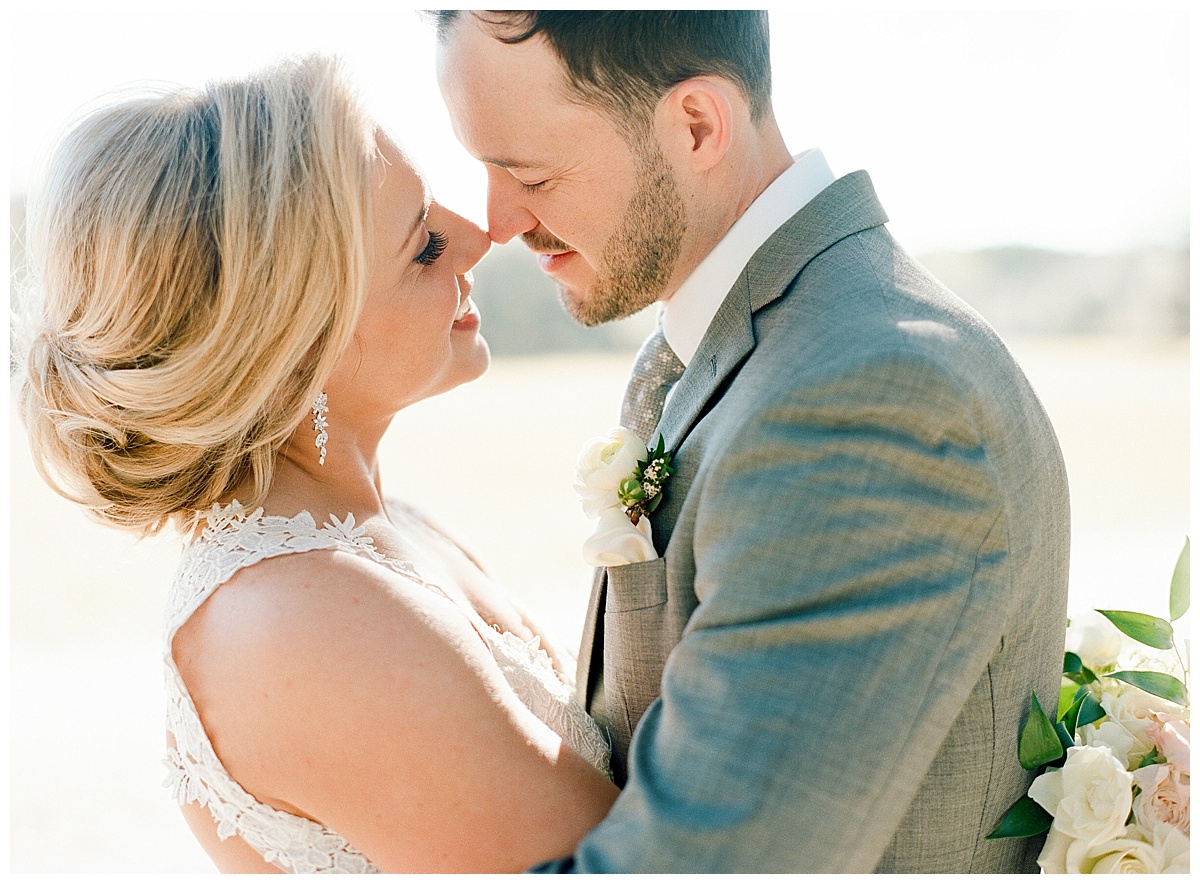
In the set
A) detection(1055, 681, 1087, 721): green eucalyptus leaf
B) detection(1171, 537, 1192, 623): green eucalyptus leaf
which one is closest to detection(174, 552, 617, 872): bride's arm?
detection(1055, 681, 1087, 721): green eucalyptus leaf

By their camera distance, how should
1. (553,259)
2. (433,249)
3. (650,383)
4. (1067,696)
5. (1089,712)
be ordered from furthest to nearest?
(553,259) → (650,383) → (433,249) → (1067,696) → (1089,712)

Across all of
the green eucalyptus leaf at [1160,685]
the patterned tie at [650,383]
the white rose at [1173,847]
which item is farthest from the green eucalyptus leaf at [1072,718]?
the patterned tie at [650,383]

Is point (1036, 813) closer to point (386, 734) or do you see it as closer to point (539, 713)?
point (539, 713)

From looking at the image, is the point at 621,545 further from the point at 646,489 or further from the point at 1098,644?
the point at 1098,644

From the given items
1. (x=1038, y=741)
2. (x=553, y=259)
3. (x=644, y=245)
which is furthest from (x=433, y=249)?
(x=1038, y=741)

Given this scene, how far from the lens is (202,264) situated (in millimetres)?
1988

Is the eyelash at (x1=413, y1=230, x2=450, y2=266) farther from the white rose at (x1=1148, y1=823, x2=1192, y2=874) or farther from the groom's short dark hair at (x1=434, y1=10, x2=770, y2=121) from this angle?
the white rose at (x1=1148, y1=823, x2=1192, y2=874)

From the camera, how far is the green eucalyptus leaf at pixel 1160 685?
200 cm

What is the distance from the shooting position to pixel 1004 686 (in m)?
1.75

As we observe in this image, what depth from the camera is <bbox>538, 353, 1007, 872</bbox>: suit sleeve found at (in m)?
1.50

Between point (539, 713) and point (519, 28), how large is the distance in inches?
56.3

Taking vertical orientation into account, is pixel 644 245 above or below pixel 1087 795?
above

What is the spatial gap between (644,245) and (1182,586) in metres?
1.29

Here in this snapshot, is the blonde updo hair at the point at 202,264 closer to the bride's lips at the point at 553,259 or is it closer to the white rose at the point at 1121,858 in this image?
the bride's lips at the point at 553,259
